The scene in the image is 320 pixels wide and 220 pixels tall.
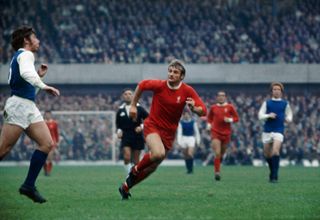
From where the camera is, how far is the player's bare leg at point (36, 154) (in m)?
12.1

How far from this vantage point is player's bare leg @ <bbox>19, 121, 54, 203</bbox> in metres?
12.1

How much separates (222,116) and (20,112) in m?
12.3

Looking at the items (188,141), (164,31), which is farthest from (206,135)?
(188,141)

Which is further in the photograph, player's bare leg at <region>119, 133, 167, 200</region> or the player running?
the player running

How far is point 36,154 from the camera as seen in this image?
12.3 meters

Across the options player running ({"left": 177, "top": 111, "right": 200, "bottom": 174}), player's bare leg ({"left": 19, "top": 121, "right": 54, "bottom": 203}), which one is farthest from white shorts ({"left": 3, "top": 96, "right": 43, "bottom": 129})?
player running ({"left": 177, "top": 111, "right": 200, "bottom": 174})

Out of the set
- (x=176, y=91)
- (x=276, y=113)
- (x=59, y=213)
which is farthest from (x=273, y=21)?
(x=59, y=213)

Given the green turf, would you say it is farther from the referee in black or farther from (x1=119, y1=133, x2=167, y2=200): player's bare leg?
the referee in black

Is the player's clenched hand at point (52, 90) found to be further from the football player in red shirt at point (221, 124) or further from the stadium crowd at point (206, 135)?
the stadium crowd at point (206, 135)

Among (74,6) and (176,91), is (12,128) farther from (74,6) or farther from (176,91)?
(74,6)

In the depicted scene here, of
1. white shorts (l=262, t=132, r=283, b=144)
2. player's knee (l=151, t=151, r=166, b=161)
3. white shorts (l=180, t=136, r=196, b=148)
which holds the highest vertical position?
player's knee (l=151, t=151, r=166, b=161)


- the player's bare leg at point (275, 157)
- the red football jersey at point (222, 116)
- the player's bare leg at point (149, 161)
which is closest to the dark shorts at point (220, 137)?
the red football jersey at point (222, 116)

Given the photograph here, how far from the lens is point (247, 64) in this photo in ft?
152

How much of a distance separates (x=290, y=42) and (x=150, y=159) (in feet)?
115
